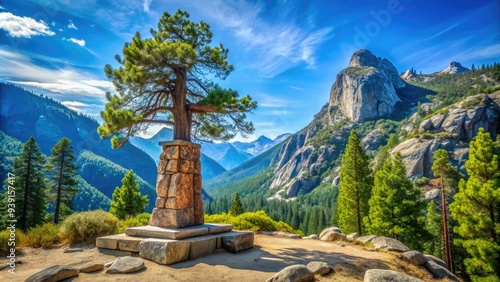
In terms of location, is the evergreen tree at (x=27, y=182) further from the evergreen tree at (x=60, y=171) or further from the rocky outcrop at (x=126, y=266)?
the rocky outcrop at (x=126, y=266)

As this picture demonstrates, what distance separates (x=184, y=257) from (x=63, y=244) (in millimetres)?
6428

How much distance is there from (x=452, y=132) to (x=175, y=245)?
8510 centimetres

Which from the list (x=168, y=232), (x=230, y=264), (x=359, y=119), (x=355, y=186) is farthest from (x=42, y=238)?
(x=359, y=119)

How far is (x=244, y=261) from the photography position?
7637mm

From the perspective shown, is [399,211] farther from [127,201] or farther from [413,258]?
[127,201]

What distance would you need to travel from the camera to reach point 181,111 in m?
10.9

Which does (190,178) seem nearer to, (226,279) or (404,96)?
(226,279)

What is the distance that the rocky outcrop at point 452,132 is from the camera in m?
63.9

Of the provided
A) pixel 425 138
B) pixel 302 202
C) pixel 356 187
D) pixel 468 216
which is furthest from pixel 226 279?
pixel 302 202

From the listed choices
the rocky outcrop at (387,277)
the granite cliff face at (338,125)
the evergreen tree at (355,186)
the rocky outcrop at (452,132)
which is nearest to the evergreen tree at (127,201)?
the evergreen tree at (355,186)

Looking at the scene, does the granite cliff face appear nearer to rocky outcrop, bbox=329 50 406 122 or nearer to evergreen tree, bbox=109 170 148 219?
rocky outcrop, bbox=329 50 406 122

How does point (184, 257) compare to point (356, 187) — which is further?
point (356, 187)

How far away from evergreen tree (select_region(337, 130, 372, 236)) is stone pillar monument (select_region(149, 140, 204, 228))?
20.6 meters

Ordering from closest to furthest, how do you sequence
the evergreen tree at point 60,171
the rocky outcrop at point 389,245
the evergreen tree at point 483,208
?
the rocky outcrop at point 389,245
the evergreen tree at point 483,208
the evergreen tree at point 60,171
